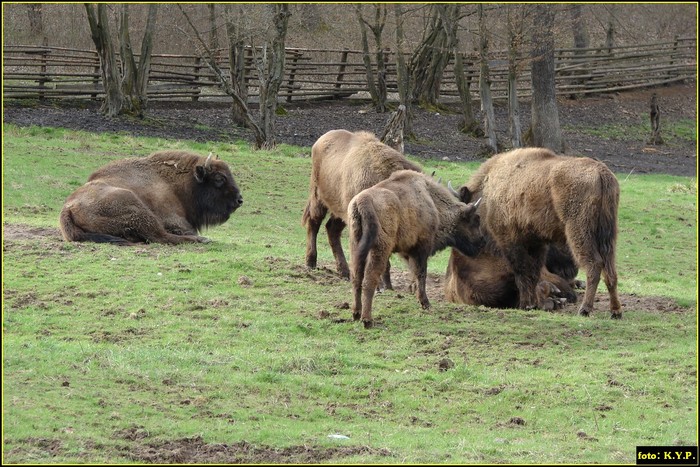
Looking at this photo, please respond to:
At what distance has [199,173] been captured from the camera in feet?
46.3

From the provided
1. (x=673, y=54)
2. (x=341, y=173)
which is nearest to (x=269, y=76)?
(x=341, y=173)

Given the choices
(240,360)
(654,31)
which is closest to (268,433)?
(240,360)

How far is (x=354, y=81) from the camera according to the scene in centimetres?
3688

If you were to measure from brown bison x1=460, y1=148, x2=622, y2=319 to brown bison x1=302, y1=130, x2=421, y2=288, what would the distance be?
108cm

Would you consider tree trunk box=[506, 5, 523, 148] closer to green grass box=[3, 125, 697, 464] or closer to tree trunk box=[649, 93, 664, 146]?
tree trunk box=[649, 93, 664, 146]

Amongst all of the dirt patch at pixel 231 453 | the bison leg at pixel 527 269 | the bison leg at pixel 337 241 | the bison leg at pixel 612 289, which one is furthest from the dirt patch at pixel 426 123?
the dirt patch at pixel 231 453

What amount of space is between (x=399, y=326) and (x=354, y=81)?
1092 inches

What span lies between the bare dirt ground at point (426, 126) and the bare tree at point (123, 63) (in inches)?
23.1

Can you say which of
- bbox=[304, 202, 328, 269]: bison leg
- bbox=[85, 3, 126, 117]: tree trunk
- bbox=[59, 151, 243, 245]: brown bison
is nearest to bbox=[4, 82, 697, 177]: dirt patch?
bbox=[85, 3, 126, 117]: tree trunk

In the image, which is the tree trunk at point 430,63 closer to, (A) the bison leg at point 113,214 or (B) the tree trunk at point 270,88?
(B) the tree trunk at point 270,88

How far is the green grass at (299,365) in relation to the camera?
6.49 m

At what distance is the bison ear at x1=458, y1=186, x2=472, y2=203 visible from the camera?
477 inches

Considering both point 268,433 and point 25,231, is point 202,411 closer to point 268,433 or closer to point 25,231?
point 268,433

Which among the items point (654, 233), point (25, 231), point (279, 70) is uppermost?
point (279, 70)
